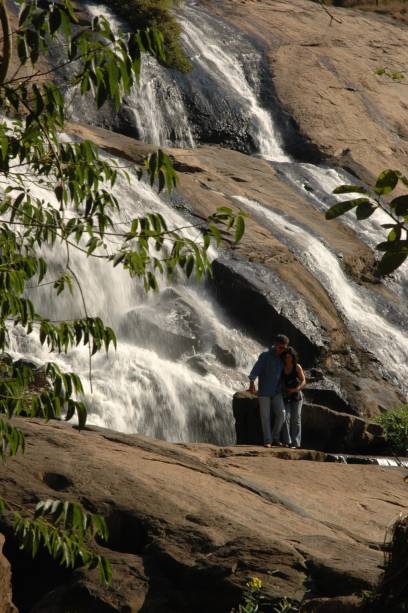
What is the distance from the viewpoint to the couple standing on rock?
44.2 feet

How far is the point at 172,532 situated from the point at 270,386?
21.2 feet

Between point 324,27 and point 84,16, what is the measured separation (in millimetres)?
9863

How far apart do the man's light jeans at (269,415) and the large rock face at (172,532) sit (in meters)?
3.59

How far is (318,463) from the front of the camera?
40.8 ft

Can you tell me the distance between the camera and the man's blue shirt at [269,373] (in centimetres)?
1346

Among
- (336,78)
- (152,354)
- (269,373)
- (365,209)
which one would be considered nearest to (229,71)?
(336,78)

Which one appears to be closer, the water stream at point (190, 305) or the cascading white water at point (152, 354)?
the cascading white water at point (152, 354)

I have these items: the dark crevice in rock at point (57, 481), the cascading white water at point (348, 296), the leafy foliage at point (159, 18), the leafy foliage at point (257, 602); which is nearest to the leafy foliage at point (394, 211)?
the leafy foliage at point (257, 602)

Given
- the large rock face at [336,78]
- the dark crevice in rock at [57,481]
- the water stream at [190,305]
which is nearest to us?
the dark crevice in rock at [57,481]

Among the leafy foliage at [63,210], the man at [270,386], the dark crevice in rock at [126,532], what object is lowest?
the man at [270,386]

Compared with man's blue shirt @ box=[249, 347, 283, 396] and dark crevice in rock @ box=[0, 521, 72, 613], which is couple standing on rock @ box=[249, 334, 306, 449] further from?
dark crevice in rock @ box=[0, 521, 72, 613]

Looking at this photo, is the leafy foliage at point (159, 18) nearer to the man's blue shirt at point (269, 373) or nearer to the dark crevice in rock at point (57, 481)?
the man's blue shirt at point (269, 373)

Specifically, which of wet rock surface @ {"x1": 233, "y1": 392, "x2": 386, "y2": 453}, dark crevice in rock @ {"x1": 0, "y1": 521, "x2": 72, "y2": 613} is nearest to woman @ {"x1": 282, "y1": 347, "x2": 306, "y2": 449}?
wet rock surface @ {"x1": 233, "y1": 392, "x2": 386, "y2": 453}

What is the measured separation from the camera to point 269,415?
13.7 metres
